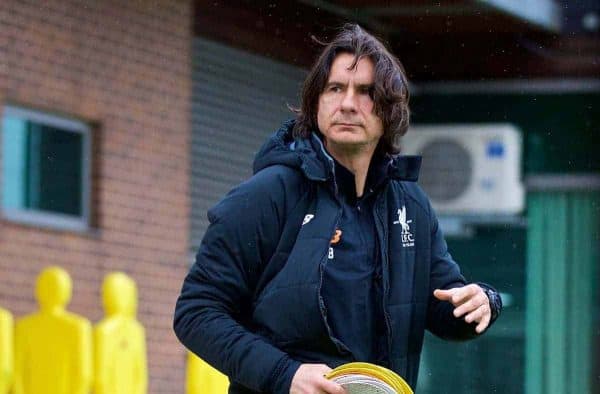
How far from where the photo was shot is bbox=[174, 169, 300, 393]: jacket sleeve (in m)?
3.52

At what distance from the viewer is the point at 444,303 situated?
382 cm

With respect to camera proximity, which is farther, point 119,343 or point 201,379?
point 119,343

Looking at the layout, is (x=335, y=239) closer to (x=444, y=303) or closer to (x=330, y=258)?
(x=330, y=258)

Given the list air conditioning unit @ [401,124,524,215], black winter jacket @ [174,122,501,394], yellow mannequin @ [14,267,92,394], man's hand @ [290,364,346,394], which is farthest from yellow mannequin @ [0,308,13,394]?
man's hand @ [290,364,346,394]

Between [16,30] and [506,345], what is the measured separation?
6.81m

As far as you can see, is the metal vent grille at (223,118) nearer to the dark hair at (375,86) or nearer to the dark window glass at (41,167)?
the dark window glass at (41,167)

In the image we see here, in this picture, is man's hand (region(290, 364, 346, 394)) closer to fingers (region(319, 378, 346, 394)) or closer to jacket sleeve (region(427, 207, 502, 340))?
fingers (region(319, 378, 346, 394))

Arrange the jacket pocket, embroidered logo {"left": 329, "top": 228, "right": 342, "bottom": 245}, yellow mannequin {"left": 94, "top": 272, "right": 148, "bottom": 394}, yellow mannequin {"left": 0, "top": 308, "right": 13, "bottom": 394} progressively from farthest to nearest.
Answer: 1. yellow mannequin {"left": 94, "top": 272, "right": 148, "bottom": 394}
2. yellow mannequin {"left": 0, "top": 308, "right": 13, "bottom": 394}
3. embroidered logo {"left": 329, "top": 228, "right": 342, "bottom": 245}
4. the jacket pocket

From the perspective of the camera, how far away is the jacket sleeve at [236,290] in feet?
11.5

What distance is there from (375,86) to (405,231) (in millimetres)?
320

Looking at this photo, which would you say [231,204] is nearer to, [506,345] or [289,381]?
[289,381]

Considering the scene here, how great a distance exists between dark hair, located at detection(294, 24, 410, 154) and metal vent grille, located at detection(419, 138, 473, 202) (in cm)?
1075

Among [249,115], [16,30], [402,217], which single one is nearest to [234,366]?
[402,217]

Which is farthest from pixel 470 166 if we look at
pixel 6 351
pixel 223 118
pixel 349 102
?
pixel 349 102
